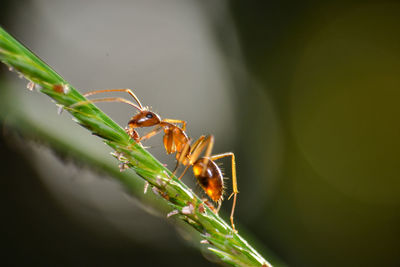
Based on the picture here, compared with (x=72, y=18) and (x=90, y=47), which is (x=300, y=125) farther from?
(x=72, y=18)

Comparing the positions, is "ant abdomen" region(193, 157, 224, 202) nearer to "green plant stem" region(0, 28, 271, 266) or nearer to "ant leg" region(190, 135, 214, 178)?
"ant leg" region(190, 135, 214, 178)

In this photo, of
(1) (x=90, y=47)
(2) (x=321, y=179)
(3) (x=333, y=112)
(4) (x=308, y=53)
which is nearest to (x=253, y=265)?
(2) (x=321, y=179)

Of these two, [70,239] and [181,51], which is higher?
[181,51]

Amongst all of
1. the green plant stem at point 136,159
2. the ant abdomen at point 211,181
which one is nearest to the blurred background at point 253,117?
the ant abdomen at point 211,181

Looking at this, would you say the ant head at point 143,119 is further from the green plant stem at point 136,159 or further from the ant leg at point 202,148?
the green plant stem at point 136,159

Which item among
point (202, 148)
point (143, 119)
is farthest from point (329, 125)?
point (143, 119)

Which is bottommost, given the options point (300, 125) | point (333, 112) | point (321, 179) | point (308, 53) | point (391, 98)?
point (321, 179)

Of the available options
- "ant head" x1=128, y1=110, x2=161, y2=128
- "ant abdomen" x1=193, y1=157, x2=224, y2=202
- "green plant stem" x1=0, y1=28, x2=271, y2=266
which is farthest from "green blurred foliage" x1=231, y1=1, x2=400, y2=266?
"green plant stem" x1=0, y1=28, x2=271, y2=266
